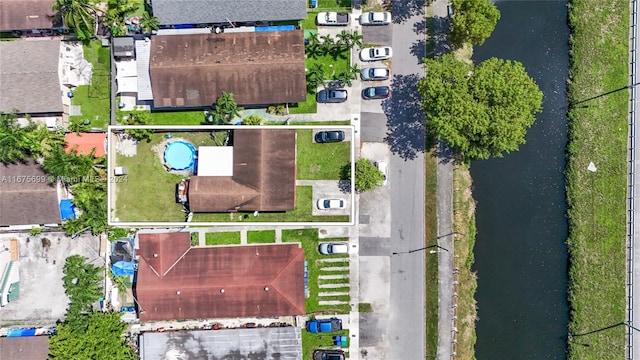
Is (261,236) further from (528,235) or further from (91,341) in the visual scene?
(528,235)

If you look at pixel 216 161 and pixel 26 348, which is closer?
pixel 26 348

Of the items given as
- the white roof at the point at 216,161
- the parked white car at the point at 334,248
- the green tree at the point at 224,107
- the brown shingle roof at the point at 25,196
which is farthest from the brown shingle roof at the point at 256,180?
the brown shingle roof at the point at 25,196

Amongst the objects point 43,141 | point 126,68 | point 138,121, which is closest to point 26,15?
point 126,68

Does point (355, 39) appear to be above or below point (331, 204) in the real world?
above

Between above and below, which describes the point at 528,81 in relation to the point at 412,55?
below

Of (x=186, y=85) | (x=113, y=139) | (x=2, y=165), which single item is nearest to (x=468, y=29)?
(x=186, y=85)

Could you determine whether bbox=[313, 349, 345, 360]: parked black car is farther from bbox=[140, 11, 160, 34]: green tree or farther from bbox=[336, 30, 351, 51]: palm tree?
bbox=[140, 11, 160, 34]: green tree

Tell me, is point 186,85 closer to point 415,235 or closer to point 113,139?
point 113,139
